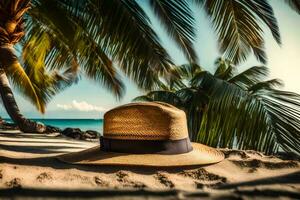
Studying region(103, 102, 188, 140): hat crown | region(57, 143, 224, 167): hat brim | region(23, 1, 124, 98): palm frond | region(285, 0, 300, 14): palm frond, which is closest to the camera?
region(57, 143, 224, 167): hat brim

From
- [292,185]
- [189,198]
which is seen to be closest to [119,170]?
[189,198]

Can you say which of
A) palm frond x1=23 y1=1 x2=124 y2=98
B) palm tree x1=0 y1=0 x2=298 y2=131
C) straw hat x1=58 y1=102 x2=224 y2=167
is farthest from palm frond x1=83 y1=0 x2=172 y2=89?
straw hat x1=58 y1=102 x2=224 y2=167

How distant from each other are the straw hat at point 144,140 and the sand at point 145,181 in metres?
0.06

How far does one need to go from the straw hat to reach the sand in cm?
6

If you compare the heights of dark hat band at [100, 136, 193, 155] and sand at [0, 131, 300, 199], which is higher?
dark hat band at [100, 136, 193, 155]

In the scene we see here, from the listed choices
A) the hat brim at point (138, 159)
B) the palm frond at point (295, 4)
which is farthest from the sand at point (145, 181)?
the palm frond at point (295, 4)

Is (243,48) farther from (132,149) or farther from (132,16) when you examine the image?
(132,149)

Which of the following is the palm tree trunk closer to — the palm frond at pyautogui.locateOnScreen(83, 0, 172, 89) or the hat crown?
the palm frond at pyautogui.locateOnScreen(83, 0, 172, 89)

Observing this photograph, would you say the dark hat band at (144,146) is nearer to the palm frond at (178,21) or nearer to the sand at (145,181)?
the sand at (145,181)

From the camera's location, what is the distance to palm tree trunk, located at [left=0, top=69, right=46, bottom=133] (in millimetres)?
5137

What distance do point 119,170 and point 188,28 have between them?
198cm

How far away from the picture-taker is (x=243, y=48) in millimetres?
3592

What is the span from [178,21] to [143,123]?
1775 mm

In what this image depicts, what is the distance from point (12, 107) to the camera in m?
5.23
